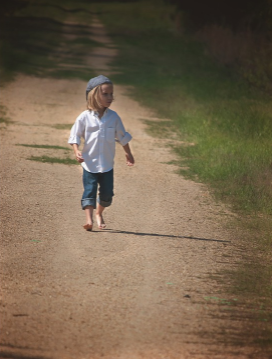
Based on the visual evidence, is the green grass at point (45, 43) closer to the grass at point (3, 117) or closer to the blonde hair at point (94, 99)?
the grass at point (3, 117)

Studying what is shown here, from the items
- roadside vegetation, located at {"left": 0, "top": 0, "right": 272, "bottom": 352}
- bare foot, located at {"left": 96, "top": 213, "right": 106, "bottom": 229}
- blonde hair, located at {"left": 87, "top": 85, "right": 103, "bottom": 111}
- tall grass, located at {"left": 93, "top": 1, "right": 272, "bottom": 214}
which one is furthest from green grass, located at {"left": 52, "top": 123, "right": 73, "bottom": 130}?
blonde hair, located at {"left": 87, "top": 85, "right": 103, "bottom": 111}

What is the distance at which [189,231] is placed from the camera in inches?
254

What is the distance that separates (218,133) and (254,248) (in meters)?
5.22

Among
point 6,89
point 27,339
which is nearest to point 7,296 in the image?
point 27,339

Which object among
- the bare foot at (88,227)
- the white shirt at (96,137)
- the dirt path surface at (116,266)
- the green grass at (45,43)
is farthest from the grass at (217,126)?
the white shirt at (96,137)

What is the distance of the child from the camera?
5.88 meters

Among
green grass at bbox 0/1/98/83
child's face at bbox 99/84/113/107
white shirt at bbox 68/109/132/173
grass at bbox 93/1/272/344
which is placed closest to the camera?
child's face at bbox 99/84/113/107

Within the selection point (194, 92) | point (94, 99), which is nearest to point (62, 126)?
point (194, 92)

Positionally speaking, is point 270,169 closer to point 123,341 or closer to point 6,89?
point 123,341

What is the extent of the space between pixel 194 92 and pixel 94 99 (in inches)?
372

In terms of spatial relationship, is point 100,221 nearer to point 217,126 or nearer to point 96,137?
point 96,137

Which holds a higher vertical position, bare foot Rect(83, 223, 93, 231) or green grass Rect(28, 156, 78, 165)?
bare foot Rect(83, 223, 93, 231)

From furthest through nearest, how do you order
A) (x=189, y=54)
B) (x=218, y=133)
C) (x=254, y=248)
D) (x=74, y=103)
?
(x=189, y=54)
(x=74, y=103)
(x=218, y=133)
(x=254, y=248)

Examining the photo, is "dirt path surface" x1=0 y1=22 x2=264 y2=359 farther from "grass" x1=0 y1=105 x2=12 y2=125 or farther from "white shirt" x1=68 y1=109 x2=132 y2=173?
"grass" x1=0 y1=105 x2=12 y2=125
